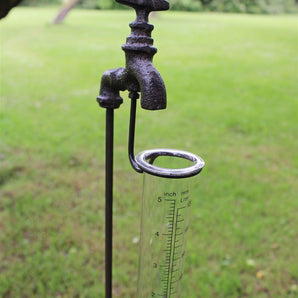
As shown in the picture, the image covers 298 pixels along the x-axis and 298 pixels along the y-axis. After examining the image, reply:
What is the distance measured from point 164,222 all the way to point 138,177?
96.7 inches

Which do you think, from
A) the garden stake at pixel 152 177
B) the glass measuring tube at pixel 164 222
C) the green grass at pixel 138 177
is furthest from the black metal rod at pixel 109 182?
the green grass at pixel 138 177

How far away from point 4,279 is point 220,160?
2537 millimetres

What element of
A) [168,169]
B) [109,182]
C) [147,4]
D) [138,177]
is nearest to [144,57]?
[147,4]

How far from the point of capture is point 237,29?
12.8 metres

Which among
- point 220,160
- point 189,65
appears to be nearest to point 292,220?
point 220,160

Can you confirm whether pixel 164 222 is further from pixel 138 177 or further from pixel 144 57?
pixel 138 177

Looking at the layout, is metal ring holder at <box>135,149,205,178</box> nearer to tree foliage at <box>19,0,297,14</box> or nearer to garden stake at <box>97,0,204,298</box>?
garden stake at <box>97,0,204,298</box>

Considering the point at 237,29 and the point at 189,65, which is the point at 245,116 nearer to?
the point at 189,65

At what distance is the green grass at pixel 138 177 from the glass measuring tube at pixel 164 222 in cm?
119

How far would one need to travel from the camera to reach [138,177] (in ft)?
11.3

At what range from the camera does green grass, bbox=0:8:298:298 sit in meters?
2.31

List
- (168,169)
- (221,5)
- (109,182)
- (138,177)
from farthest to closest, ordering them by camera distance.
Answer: (221,5) < (138,177) < (109,182) < (168,169)

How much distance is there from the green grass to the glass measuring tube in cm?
119

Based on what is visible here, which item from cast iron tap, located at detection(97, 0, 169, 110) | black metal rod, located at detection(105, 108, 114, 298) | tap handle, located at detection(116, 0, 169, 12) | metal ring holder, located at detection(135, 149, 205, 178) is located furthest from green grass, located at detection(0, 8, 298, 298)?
tap handle, located at detection(116, 0, 169, 12)
